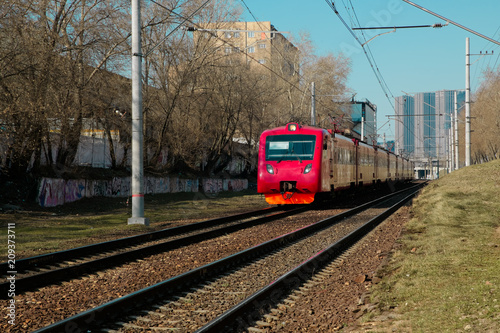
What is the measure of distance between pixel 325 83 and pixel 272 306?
47.8m

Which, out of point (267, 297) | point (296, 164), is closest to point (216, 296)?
point (267, 297)

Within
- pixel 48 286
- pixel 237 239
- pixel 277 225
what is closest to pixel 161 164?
pixel 277 225

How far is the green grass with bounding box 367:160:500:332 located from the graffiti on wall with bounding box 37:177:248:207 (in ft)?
45.9

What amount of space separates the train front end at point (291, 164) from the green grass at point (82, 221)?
7.92 feet

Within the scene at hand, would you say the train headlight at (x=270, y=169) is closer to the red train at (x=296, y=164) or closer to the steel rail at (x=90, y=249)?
the red train at (x=296, y=164)

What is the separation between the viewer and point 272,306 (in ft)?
21.8

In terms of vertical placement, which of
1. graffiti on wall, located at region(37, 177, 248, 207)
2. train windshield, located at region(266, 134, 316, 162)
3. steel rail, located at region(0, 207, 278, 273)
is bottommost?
steel rail, located at region(0, 207, 278, 273)

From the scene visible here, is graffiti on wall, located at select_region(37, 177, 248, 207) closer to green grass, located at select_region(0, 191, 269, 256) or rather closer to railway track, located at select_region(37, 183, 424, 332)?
green grass, located at select_region(0, 191, 269, 256)

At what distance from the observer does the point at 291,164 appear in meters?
20.2

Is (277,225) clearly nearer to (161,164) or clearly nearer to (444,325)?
(444,325)

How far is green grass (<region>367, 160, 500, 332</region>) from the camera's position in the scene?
543 centimetres

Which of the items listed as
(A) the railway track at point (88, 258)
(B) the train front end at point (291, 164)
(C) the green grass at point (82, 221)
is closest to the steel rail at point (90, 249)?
(A) the railway track at point (88, 258)

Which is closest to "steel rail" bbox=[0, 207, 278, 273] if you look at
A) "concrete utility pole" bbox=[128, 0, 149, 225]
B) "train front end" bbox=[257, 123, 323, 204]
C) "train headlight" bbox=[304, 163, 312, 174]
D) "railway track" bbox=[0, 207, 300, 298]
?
"railway track" bbox=[0, 207, 300, 298]

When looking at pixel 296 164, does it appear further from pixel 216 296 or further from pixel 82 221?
pixel 216 296
